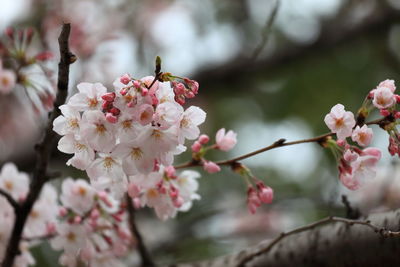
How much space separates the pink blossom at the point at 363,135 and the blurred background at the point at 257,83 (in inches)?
78.1

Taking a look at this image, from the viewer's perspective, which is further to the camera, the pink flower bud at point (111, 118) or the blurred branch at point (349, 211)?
the blurred branch at point (349, 211)

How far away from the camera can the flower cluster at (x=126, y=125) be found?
120cm

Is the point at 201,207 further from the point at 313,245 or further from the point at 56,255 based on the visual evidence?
the point at 313,245

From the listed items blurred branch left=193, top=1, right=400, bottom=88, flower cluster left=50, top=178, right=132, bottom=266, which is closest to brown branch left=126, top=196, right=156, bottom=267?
flower cluster left=50, top=178, right=132, bottom=266

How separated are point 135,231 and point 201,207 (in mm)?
1889

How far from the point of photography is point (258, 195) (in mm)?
1517

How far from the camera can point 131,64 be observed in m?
3.98

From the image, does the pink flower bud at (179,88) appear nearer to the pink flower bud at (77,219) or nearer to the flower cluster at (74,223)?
the flower cluster at (74,223)

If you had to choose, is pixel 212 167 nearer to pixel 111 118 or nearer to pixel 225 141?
pixel 225 141

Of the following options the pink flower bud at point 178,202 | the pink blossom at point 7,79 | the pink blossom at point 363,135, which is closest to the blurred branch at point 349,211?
the pink blossom at point 363,135

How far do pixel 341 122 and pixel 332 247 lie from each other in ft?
1.39

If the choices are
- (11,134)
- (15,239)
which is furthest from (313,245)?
(11,134)

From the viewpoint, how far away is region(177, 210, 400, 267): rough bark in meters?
1.41

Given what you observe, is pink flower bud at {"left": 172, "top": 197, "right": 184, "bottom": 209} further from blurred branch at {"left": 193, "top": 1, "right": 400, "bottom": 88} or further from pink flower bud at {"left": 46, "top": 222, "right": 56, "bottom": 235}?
blurred branch at {"left": 193, "top": 1, "right": 400, "bottom": 88}
